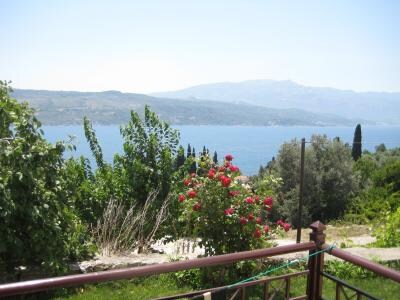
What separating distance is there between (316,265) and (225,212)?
178cm

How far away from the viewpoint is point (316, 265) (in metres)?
2.85

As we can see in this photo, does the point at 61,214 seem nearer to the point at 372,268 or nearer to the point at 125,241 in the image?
the point at 125,241

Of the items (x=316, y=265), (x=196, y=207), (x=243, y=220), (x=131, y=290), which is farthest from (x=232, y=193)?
(x=316, y=265)

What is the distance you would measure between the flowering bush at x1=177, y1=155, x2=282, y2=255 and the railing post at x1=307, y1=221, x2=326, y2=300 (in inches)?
64.2

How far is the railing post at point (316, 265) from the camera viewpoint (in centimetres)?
278

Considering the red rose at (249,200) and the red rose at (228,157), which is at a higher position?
the red rose at (228,157)

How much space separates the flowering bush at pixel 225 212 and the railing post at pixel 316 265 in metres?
1.63

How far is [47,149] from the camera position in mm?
4316

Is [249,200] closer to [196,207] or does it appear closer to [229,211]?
[229,211]

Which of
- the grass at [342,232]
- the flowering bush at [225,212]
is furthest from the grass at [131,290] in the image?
the grass at [342,232]

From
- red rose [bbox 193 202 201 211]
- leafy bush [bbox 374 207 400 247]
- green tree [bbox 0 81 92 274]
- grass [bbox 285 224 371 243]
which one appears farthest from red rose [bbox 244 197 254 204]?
grass [bbox 285 224 371 243]

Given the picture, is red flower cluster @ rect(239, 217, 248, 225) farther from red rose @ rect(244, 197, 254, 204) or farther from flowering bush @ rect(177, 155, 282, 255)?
red rose @ rect(244, 197, 254, 204)

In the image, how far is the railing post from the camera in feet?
9.11

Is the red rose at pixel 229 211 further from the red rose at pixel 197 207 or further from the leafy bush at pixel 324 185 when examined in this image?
the leafy bush at pixel 324 185
